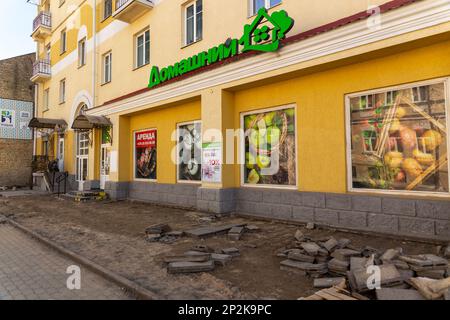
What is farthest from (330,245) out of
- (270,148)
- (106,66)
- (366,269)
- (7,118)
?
(7,118)

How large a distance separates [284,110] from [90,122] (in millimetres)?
9520

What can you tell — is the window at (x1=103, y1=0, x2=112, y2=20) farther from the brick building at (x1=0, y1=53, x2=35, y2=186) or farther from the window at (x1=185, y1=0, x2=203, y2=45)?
the brick building at (x1=0, y1=53, x2=35, y2=186)

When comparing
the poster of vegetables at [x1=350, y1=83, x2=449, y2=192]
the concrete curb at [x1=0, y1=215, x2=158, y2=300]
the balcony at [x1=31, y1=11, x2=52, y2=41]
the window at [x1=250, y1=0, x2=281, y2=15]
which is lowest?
the concrete curb at [x1=0, y1=215, x2=158, y2=300]

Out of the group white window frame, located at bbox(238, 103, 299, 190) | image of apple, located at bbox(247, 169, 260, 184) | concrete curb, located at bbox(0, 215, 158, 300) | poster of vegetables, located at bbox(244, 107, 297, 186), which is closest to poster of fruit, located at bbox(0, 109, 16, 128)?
concrete curb, located at bbox(0, 215, 158, 300)

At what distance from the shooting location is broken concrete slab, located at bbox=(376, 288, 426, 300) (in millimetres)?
3287

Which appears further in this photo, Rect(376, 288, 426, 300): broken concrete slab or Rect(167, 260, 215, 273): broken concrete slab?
Rect(167, 260, 215, 273): broken concrete slab

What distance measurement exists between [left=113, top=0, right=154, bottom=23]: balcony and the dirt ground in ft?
26.7

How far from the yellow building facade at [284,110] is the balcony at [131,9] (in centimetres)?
6

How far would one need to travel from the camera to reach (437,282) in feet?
11.1

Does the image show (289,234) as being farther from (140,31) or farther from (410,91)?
(140,31)

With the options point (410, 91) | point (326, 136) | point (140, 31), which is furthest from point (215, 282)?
point (140, 31)

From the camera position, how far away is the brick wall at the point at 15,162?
22812 millimetres

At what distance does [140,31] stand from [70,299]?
11.9 metres

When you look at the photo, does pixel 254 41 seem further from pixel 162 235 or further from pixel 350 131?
pixel 162 235
